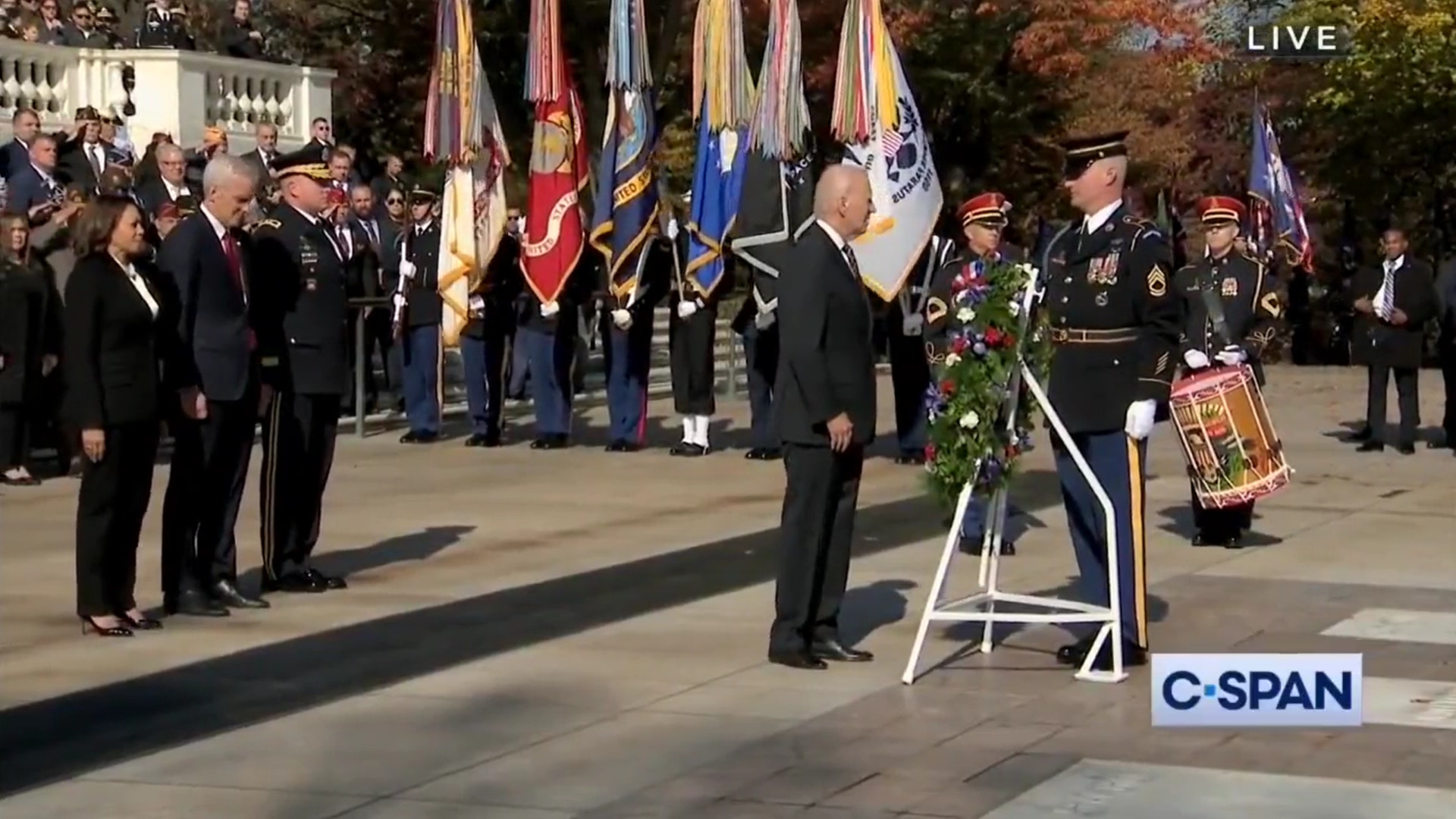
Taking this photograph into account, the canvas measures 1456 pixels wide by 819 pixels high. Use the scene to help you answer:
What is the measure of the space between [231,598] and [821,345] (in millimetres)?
3379

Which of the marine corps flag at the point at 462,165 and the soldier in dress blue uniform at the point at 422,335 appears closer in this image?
the marine corps flag at the point at 462,165

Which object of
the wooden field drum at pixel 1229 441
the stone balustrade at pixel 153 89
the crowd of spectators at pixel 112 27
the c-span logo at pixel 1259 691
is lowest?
the c-span logo at pixel 1259 691

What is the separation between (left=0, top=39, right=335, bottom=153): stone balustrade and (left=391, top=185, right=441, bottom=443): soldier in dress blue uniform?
672cm

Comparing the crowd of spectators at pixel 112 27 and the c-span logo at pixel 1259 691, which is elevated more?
the crowd of spectators at pixel 112 27

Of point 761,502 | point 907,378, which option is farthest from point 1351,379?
point 761,502

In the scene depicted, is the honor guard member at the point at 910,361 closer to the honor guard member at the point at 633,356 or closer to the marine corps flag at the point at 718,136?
the marine corps flag at the point at 718,136

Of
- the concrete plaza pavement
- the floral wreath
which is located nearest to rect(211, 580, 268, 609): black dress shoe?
the concrete plaza pavement

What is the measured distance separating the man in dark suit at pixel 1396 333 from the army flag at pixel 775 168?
5.69m

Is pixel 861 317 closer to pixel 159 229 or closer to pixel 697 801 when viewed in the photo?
pixel 697 801

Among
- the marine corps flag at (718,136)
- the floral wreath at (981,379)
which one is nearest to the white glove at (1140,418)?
the floral wreath at (981,379)

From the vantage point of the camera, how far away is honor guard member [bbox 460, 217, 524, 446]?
1967cm

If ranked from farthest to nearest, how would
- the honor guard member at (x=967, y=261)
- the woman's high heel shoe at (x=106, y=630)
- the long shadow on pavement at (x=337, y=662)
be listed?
the honor guard member at (x=967, y=261)
the woman's high heel shoe at (x=106, y=630)
the long shadow on pavement at (x=337, y=662)

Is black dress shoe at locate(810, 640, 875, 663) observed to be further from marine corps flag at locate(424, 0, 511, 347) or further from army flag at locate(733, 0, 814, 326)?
marine corps flag at locate(424, 0, 511, 347)

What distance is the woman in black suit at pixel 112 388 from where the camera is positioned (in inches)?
402
